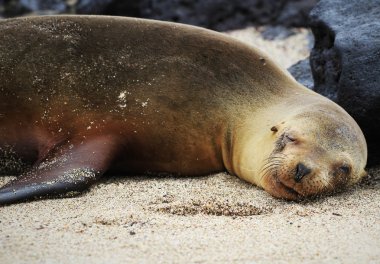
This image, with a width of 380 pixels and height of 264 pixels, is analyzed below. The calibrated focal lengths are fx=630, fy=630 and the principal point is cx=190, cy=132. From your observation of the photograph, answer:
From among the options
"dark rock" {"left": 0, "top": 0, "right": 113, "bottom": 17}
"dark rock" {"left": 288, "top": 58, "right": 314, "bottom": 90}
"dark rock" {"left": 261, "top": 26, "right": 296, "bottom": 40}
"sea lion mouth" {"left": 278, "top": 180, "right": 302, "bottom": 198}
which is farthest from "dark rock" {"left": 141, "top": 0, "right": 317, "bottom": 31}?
"sea lion mouth" {"left": 278, "top": 180, "right": 302, "bottom": 198}

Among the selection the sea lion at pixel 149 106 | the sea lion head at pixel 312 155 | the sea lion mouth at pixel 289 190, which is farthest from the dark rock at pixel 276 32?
the sea lion mouth at pixel 289 190

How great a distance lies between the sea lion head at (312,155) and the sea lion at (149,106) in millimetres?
10

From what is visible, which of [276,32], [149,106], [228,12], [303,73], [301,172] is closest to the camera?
[301,172]

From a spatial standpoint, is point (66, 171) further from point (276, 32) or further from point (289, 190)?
point (276, 32)

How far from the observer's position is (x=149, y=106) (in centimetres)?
453

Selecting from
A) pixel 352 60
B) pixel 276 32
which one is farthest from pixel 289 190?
pixel 276 32

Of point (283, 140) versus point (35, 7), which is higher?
point (35, 7)

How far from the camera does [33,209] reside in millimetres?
3541

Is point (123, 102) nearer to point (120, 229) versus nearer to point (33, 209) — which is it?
point (33, 209)

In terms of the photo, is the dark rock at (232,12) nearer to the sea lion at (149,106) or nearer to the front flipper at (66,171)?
the sea lion at (149,106)

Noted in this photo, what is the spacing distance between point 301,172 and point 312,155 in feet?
0.61

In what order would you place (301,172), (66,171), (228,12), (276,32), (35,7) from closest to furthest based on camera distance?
1. (301,172)
2. (66,171)
3. (276,32)
4. (228,12)
5. (35,7)

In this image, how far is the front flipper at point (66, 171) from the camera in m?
3.75

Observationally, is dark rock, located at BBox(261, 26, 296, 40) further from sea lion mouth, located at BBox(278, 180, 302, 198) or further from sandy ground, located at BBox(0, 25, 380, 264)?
sea lion mouth, located at BBox(278, 180, 302, 198)
